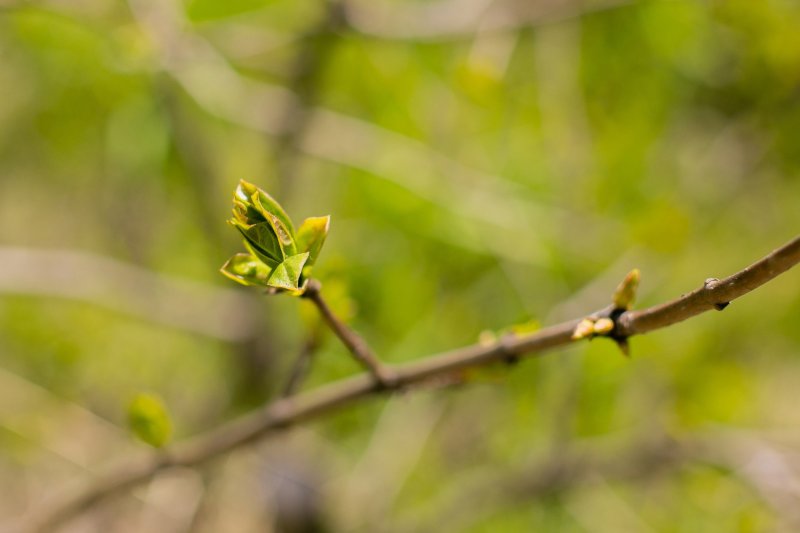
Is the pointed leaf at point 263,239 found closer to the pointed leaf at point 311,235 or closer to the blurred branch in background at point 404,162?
the pointed leaf at point 311,235

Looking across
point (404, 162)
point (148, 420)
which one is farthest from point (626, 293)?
point (404, 162)

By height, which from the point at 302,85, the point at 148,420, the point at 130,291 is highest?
the point at 302,85

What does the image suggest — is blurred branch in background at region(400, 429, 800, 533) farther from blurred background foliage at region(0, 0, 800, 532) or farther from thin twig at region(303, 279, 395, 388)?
thin twig at region(303, 279, 395, 388)

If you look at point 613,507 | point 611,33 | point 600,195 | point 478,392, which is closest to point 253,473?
point 478,392

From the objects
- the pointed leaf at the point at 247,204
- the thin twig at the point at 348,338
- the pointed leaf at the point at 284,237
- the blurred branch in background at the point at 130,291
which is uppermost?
the blurred branch in background at the point at 130,291

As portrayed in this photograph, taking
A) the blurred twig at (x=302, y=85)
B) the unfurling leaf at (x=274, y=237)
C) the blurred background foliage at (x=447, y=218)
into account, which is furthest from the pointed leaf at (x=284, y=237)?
the blurred twig at (x=302, y=85)

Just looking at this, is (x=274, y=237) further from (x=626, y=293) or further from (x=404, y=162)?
(x=404, y=162)
